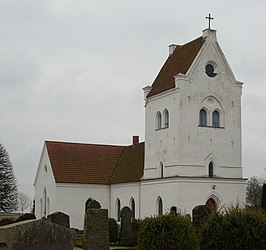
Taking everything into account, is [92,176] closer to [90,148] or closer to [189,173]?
[90,148]

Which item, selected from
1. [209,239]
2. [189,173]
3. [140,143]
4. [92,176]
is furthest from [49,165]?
[209,239]

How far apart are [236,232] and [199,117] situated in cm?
2559

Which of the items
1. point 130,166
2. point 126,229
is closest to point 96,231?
point 126,229

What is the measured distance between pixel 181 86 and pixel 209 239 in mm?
25237

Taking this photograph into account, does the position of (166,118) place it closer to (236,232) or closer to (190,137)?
(190,137)

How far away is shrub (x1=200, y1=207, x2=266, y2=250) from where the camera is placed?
1612cm

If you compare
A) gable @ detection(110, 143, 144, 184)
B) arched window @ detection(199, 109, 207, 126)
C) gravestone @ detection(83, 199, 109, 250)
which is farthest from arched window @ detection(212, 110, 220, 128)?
gravestone @ detection(83, 199, 109, 250)

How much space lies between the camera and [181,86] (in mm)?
41031

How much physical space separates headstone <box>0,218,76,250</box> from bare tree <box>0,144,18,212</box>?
162 ft

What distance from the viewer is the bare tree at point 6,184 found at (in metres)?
62.0

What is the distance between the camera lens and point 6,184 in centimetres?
6250

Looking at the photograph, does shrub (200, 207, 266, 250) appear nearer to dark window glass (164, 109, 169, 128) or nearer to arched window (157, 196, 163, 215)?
arched window (157, 196, 163, 215)

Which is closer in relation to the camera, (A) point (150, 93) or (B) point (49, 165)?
(A) point (150, 93)

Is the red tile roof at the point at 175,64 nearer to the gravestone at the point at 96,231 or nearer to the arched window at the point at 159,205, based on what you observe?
the arched window at the point at 159,205
